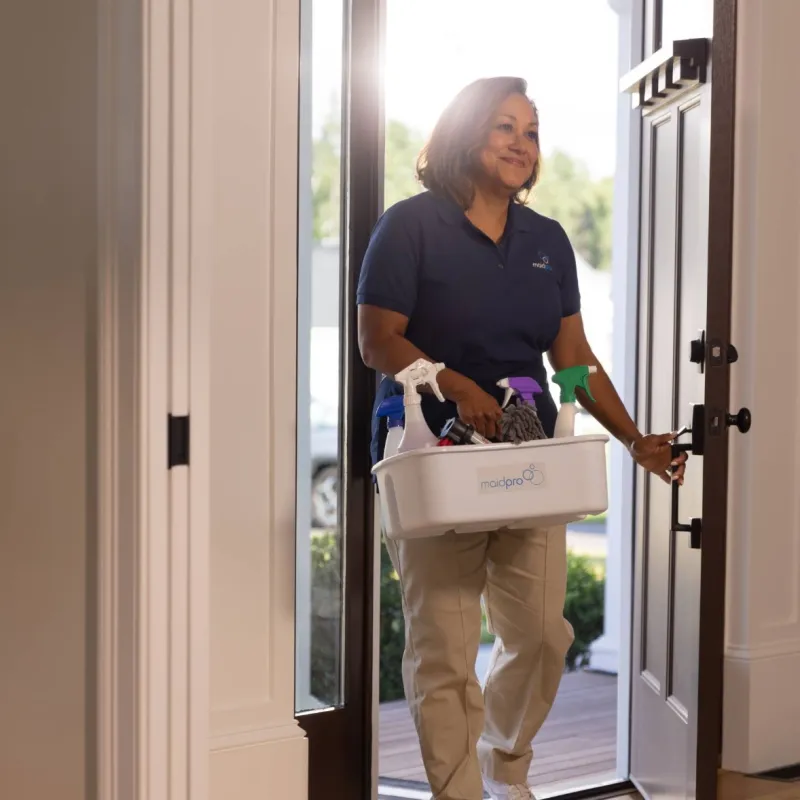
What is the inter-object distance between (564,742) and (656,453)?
1.22 meters

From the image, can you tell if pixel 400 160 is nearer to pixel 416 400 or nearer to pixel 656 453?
pixel 656 453

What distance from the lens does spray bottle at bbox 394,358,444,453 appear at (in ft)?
6.45

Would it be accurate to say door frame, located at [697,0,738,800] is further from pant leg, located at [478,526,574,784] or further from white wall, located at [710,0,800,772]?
white wall, located at [710,0,800,772]

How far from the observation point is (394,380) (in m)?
2.10

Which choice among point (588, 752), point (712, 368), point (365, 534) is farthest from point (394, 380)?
point (588, 752)

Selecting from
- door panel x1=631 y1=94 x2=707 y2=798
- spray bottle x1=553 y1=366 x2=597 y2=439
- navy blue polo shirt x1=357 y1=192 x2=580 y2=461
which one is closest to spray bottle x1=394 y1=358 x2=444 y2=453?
navy blue polo shirt x1=357 y1=192 x2=580 y2=461

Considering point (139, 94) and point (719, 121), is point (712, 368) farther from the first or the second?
point (139, 94)

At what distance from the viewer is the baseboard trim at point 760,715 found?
2814mm

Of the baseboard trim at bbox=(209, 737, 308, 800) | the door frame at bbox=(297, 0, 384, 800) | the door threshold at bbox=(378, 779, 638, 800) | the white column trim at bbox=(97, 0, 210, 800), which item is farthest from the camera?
the door threshold at bbox=(378, 779, 638, 800)

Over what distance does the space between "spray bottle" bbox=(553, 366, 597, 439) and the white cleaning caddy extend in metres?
0.09

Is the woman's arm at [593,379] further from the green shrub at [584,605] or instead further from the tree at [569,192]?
→ the tree at [569,192]

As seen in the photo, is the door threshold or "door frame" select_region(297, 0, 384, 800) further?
the door threshold

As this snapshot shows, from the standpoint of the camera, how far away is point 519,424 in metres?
1.98

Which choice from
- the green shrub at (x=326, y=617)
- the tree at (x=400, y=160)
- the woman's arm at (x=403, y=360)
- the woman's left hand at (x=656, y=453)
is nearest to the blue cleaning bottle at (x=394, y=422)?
the woman's arm at (x=403, y=360)
